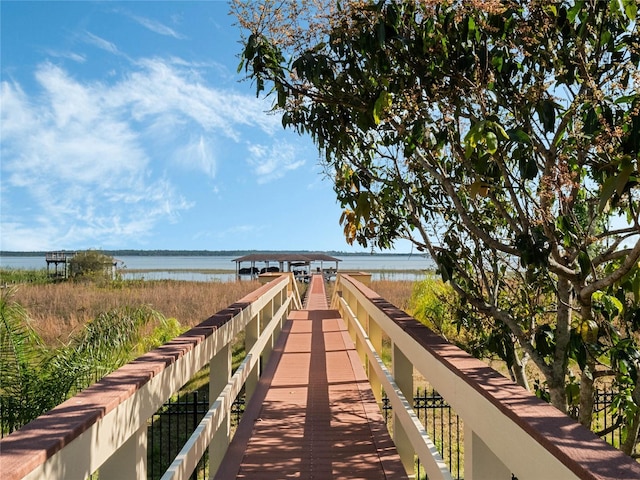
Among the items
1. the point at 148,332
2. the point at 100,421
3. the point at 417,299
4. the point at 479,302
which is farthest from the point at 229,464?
the point at 417,299

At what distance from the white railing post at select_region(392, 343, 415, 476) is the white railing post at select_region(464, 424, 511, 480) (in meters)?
1.36

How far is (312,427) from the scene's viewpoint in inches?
161

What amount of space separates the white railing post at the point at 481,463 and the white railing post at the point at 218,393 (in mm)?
1771

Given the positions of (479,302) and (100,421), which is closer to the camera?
(100,421)

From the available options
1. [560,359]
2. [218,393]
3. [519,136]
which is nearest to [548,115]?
[519,136]

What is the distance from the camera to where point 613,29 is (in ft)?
11.8

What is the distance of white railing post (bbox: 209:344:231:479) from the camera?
10.4ft

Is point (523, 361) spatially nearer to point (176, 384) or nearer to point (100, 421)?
point (176, 384)

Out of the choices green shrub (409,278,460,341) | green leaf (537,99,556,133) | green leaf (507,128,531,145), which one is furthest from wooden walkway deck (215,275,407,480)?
green shrub (409,278,460,341)

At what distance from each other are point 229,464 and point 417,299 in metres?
11.7

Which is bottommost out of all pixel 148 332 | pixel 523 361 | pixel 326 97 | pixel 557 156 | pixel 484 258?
pixel 148 332

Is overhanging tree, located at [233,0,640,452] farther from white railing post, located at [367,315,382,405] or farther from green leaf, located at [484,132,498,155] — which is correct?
white railing post, located at [367,315,382,405]

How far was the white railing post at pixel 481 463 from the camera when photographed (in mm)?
1730

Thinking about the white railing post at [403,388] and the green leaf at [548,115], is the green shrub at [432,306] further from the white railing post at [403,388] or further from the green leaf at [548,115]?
the green leaf at [548,115]
